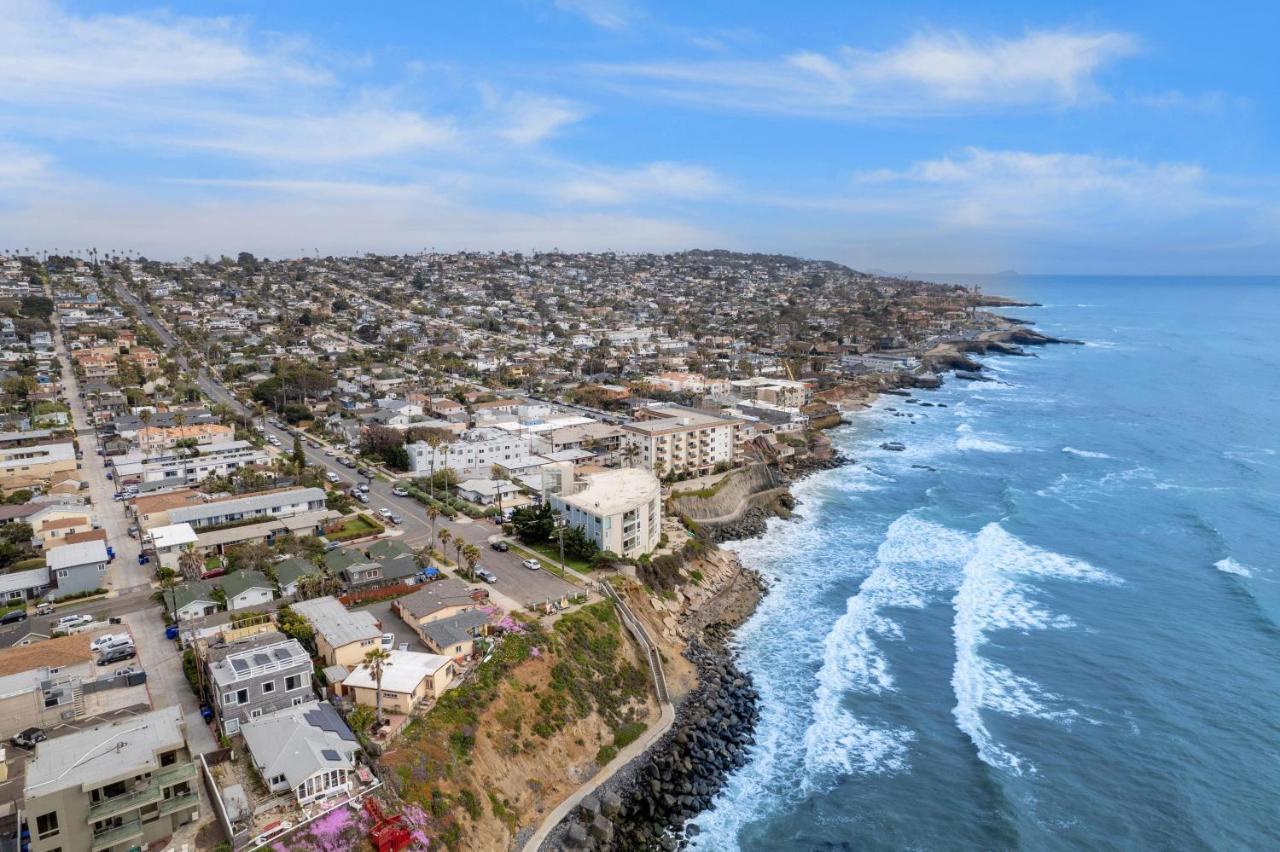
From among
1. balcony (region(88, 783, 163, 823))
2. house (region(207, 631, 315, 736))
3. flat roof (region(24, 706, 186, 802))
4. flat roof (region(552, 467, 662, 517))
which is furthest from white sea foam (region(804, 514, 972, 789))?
flat roof (region(24, 706, 186, 802))

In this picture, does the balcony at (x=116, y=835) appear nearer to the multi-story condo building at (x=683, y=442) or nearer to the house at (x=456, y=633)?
the house at (x=456, y=633)

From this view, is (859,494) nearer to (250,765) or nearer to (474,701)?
(474,701)

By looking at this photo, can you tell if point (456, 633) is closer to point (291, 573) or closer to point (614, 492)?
point (291, 573)

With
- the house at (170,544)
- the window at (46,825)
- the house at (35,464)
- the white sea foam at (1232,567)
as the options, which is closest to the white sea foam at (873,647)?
the white sea foam at (1232,567)

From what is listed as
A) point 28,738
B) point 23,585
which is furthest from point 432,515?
point 28,738

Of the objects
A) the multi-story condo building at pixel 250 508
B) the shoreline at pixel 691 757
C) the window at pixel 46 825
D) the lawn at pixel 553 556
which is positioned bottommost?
the shoreline at pixel 691 757

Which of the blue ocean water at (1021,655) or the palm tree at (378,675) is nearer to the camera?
the palm tree at (378,675)
